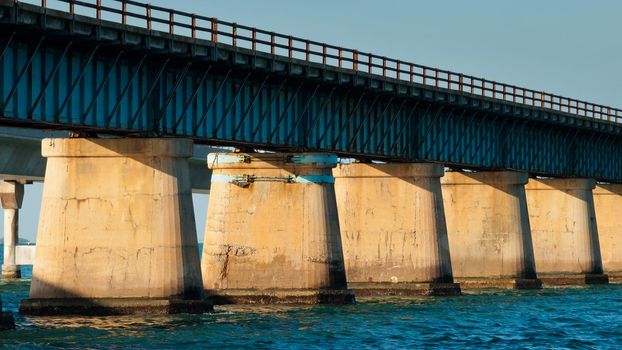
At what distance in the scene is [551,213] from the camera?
316 ft

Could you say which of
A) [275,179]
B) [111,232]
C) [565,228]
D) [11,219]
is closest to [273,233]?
[275,179]

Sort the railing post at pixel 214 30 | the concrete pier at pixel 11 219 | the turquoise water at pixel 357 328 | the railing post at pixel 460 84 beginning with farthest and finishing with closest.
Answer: the concrete pier at pixel 11 219
the railing post at pixel 460 84
the railing post at pixel 214 30
the turquoise water at pixel 357 328

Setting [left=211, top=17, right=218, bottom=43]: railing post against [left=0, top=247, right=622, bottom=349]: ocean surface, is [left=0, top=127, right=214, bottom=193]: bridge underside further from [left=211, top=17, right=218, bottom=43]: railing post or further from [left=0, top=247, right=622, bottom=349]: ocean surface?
[left=211, top=17, right=218, bottom=43]: railing post

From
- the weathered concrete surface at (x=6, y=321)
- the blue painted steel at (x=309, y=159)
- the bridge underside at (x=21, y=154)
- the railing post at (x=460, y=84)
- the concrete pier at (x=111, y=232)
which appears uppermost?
the railing post at (x=460, y=84)

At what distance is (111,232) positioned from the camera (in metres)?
53.9

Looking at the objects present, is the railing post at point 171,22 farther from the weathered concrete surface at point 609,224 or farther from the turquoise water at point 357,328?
the weathered concrete surface at point 609,224

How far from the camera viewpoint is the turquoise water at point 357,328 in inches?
1869

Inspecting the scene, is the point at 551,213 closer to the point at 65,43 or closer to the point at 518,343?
the point at 518,343

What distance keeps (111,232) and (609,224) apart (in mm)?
58154

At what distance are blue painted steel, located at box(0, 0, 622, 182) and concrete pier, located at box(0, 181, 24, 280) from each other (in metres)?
38.8

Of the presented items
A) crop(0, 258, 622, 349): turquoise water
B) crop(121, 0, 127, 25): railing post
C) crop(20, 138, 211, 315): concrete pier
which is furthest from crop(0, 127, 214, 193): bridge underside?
crop(121, 0, 127, 25): railing post

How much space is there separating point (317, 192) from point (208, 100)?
799 centimetres

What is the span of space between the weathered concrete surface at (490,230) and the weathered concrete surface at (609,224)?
2014 cm

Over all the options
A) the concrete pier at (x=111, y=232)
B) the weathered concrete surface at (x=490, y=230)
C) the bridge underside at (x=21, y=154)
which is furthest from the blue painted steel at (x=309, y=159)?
the bridge underside at (x=21, y=154)
